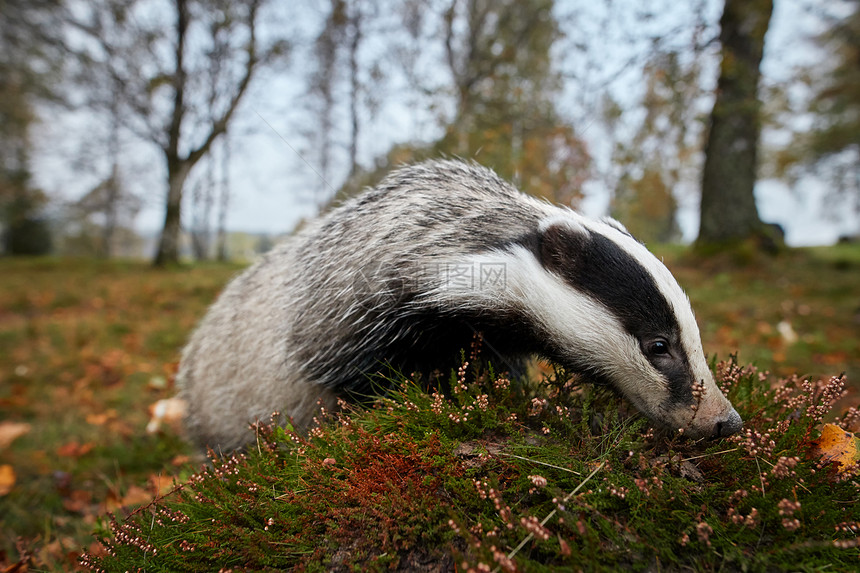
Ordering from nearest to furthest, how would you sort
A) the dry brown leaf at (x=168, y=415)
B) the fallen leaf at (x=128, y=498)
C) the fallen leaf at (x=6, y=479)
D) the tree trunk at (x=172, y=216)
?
the fallen leaf at (x=128, y=498) → the fallen leaf at (x=6, y=479) → the dry brown leaf at (x=168, y=415) → the tree trunk at (x=172, y=216)

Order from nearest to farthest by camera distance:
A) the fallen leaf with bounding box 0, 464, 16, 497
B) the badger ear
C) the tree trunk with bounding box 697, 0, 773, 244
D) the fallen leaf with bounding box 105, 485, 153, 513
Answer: the badger ear, the fallen leaf with bounding box 105, 485, 153, 513, the fallen leaf with bounding box 0, 464, 16, 497, the tree trunk with bounding box 697, 0, 773, 244

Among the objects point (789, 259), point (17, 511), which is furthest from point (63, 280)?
point (789, 259)

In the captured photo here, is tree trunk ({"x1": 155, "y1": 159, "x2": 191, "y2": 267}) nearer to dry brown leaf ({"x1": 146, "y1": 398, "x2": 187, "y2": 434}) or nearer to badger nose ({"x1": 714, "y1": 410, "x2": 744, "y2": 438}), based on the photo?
dry brown leaf ({"x1": 146, "y1": 398, "x2": 187, "y2": 434})

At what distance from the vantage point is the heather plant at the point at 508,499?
129 cm

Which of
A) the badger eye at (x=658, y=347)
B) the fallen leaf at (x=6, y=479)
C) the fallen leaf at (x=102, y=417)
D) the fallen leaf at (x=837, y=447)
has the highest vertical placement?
the badger eye at (x=658, y=347)

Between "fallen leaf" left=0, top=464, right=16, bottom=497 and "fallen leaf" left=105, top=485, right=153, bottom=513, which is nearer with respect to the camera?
"fallen leaf" left=105, top=485, right=153, bottom=513

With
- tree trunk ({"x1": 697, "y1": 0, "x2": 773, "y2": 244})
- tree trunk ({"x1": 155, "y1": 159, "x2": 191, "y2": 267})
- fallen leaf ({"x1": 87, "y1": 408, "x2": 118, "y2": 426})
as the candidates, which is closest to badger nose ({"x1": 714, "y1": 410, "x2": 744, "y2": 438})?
fallen leaf ({"x1": 87, "y1": 408, "x2": 118, "y2": 426})

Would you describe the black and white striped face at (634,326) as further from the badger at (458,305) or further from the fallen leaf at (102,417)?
the fallen leaf at (102,417)

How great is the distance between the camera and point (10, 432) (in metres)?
3.86

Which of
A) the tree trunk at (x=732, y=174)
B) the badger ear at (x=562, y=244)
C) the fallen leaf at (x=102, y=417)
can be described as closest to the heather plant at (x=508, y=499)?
the badger ear at (x=562, y=244)

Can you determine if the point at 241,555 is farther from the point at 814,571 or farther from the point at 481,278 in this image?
the point at 814,571

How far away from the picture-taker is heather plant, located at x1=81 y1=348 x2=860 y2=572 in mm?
1287

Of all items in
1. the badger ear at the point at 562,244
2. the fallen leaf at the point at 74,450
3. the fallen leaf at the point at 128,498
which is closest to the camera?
the badger ear at the point at 562,244

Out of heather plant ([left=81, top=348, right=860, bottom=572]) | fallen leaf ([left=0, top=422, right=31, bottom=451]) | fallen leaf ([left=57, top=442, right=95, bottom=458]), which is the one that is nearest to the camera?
heather plant ([left=81, top=348, right=860, bottom=572])
